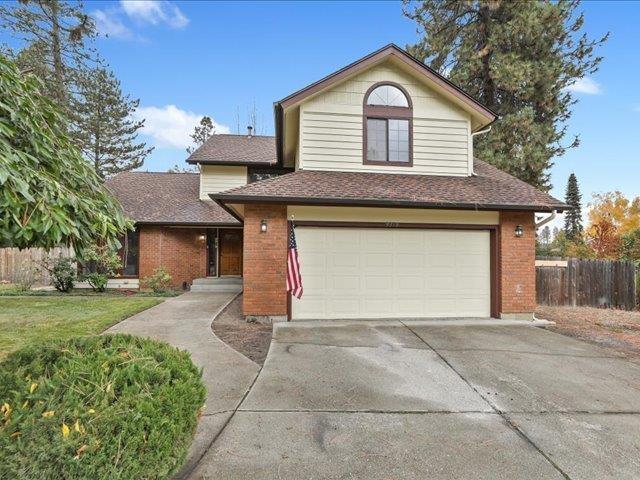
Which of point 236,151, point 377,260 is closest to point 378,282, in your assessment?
point 377,260

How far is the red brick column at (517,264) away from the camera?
8.06 meters

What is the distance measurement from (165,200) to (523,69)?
17536 mm

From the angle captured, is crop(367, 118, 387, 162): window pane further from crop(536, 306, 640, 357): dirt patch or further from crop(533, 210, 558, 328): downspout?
crop(536, 306, 640, 357): dirt patch

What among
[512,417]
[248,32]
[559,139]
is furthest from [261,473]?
[559,139]

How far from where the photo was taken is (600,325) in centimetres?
822

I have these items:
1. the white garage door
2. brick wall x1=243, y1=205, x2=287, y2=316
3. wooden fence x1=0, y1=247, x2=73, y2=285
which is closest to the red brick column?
the white garage door

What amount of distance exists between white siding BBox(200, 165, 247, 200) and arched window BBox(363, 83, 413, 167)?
24.6 ft

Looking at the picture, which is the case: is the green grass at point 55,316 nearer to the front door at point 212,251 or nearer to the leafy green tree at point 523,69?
the front door at point 212,251

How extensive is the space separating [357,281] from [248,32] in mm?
13186

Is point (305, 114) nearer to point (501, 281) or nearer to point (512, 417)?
point (501, 281)

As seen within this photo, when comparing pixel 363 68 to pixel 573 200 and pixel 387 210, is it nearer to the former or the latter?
pixel 387 210

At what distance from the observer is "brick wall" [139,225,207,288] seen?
13352 mm

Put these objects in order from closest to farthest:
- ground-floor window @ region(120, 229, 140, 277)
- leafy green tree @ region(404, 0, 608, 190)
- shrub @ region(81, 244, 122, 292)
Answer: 1. shrub @ region(81, 244, 122, 292)
2. ground-floor window @ region(120, 229, 140, 277)
3. leafy green tree @ region(404, 0, 608, 190)

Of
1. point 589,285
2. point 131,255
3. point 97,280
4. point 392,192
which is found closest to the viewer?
point 392,192
